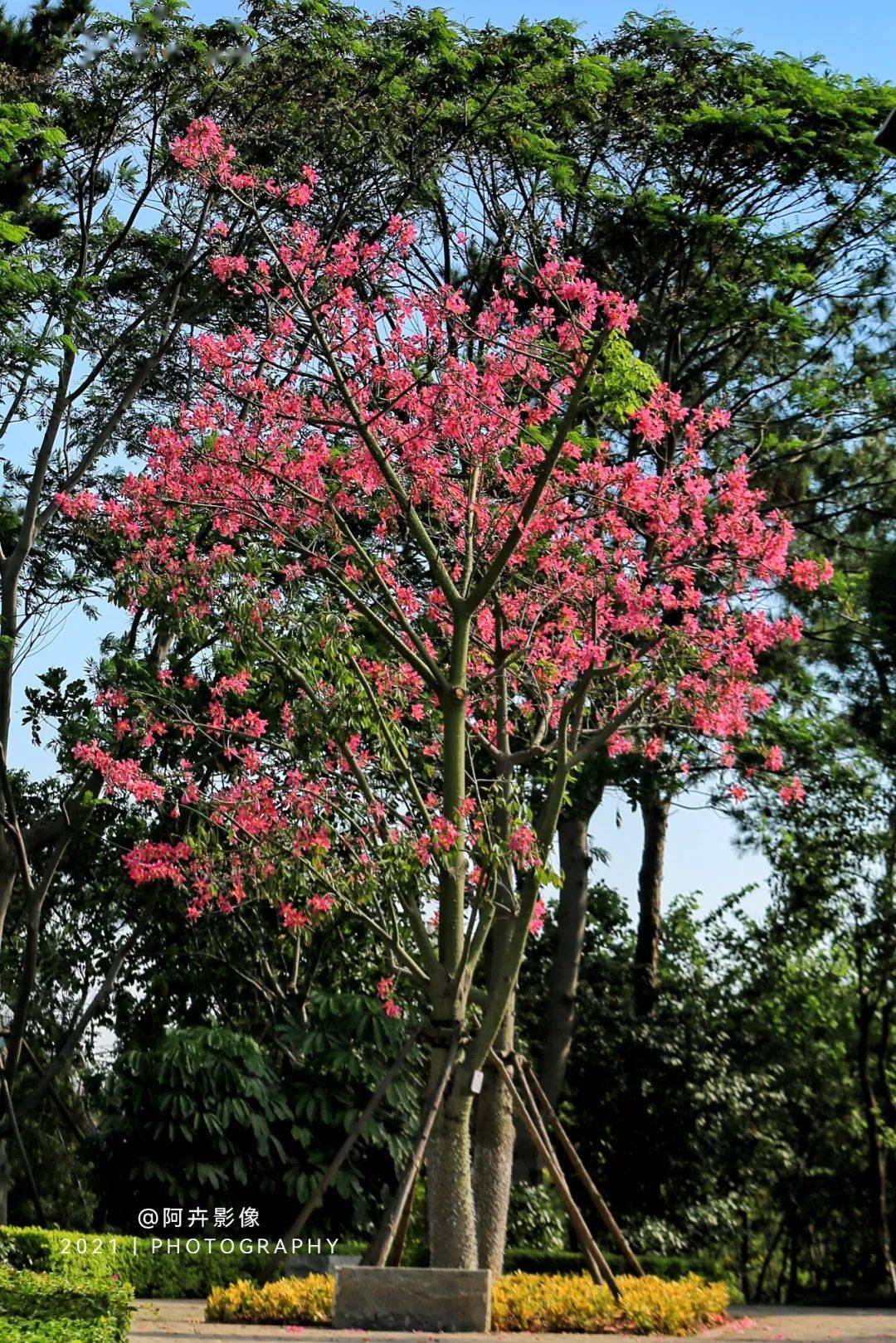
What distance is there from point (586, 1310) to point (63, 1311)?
10.3 feet

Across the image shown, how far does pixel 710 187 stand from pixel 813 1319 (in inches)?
387

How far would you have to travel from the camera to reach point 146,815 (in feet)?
46.7

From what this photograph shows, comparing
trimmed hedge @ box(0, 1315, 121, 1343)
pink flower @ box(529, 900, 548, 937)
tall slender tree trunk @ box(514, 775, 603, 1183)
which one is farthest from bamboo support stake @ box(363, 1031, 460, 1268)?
tall slender tree trunk @ box(514, 775, 603, 1183)

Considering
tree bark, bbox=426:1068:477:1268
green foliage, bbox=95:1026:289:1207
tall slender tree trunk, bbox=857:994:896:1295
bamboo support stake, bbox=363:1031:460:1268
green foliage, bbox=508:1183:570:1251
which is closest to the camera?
bamboo support stake, bbox=363:1031:460:1268

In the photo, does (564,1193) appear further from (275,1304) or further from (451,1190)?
(275,1304)

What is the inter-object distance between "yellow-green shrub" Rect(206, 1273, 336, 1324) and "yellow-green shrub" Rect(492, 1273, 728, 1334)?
0.97m

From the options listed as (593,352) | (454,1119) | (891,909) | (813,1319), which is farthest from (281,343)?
(891,909)

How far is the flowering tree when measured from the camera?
841 centimetres

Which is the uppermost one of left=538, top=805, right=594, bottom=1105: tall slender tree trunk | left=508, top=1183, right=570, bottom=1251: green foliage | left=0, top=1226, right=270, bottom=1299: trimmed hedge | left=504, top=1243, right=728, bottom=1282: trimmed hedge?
left=538, top=805, right=594, bottom=1105: tall slender tree trunk

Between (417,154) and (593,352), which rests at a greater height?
(417,154)

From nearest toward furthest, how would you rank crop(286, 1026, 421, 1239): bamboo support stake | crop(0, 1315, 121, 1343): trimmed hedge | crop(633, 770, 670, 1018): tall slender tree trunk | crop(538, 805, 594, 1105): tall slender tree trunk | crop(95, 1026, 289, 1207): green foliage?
1. crop(0, 1315, 121, 1343): trimmed hedge
2. crop(286, 1026, 421, 1239): bamboo support stake
3. crop(95, 1026, 289, 1207): green foliage
4. crop(538, 805, 594, 1105): tall slender tree trunk
5. crop(633, 770, 670, 1018): tall slender tree trunk

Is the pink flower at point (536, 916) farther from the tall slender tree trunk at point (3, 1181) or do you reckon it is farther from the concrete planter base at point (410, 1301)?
the tall slender tree trunk at point (3, 1181)

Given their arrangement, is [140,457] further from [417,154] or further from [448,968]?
[448,968]

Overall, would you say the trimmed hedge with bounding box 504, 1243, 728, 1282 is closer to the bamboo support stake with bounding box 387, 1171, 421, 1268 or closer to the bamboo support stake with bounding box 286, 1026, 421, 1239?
the bamboo support stake with bounding box 286, 1026, 421, 1239
